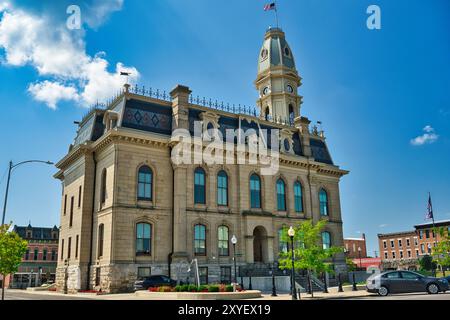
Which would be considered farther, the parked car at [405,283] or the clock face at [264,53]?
the clock face at [264,53]

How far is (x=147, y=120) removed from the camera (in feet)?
131

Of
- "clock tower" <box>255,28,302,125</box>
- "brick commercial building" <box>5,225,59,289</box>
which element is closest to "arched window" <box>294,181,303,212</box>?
"clock tower" <box>255,28,302,125</box>

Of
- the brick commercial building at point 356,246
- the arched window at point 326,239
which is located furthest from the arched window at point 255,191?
the brick commercial building at point 356,246

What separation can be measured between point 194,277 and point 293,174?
1690cm

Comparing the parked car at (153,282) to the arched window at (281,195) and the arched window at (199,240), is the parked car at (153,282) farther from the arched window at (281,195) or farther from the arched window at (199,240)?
the arched window at (281,195)

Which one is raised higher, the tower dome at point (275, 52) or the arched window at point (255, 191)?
the tower dome at point (275, 52)

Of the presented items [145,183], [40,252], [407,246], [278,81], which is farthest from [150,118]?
[407,246]

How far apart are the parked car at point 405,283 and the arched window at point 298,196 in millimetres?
20750

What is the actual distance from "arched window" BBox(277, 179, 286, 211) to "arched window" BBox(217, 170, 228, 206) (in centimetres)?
687

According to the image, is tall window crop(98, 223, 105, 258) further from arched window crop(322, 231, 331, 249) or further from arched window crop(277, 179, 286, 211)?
arched window crop(322, 231, 331, 249)

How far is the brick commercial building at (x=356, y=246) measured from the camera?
104m
